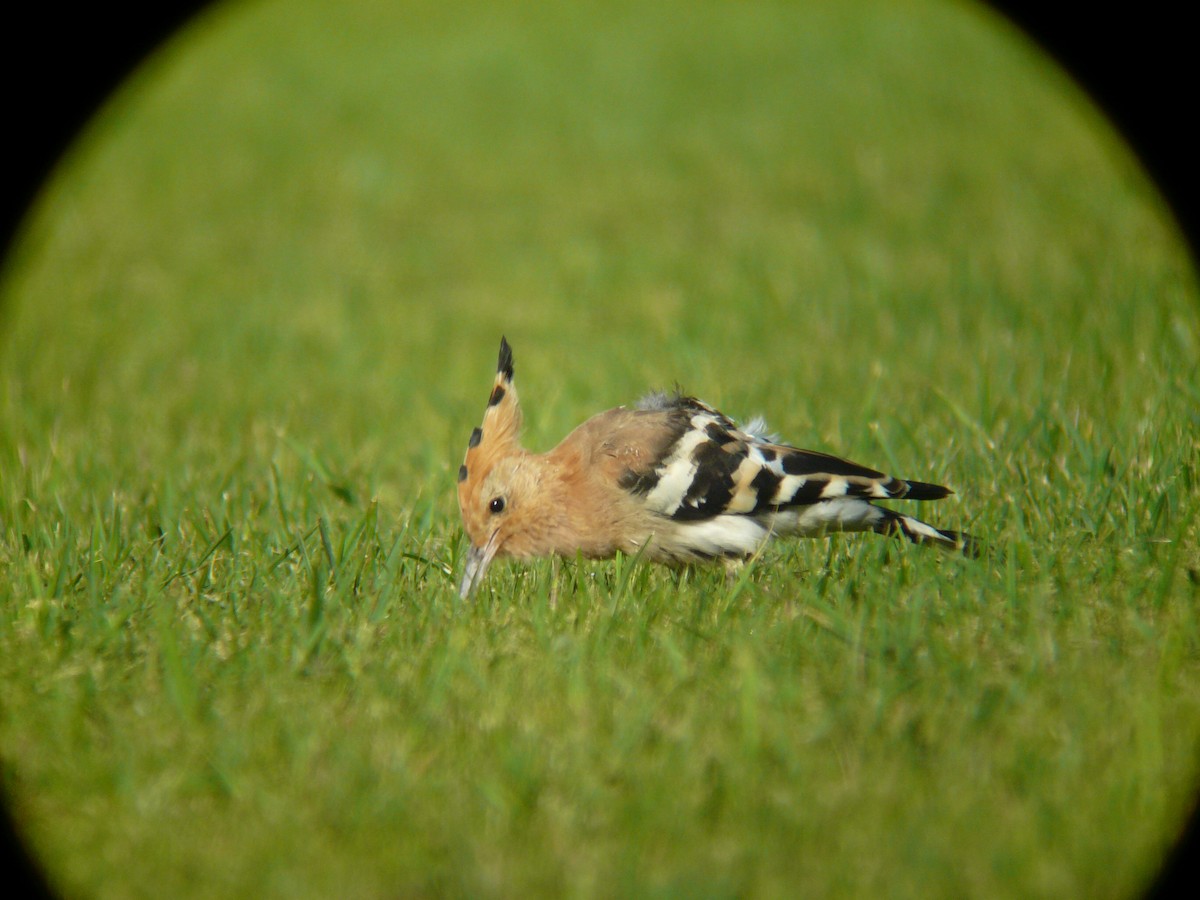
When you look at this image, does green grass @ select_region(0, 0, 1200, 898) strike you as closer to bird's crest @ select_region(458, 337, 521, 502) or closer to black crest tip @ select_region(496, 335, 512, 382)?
bird's crest @ select_region(458, 337, 521, 502)

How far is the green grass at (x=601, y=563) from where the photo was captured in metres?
2.47

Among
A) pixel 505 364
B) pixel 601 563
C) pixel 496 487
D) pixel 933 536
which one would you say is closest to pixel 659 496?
pixel 601 563

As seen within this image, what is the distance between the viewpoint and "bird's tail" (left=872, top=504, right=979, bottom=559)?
351 cm

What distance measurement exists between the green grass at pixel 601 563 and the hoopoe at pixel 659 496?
10 cm

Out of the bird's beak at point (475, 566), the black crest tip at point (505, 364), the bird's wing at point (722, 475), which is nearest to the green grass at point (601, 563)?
the bird's beak at point (475, 566)

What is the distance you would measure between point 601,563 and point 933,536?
3.57 feet

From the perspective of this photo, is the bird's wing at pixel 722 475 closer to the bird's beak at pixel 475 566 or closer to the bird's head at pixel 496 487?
the bird's head at pixel 496 487

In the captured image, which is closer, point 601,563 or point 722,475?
point 722,475

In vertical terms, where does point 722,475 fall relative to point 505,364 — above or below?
below

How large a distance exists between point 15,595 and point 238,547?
0.66 meters

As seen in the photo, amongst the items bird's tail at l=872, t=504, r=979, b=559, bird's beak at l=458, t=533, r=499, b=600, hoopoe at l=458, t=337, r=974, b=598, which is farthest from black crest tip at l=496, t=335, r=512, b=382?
bird's tail at l=872, t=504, r=979, b=559

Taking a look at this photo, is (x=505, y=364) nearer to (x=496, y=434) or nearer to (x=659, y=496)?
(x=496, y=434)

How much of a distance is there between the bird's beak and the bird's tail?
127 centimetres

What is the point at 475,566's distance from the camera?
369 centimetres
